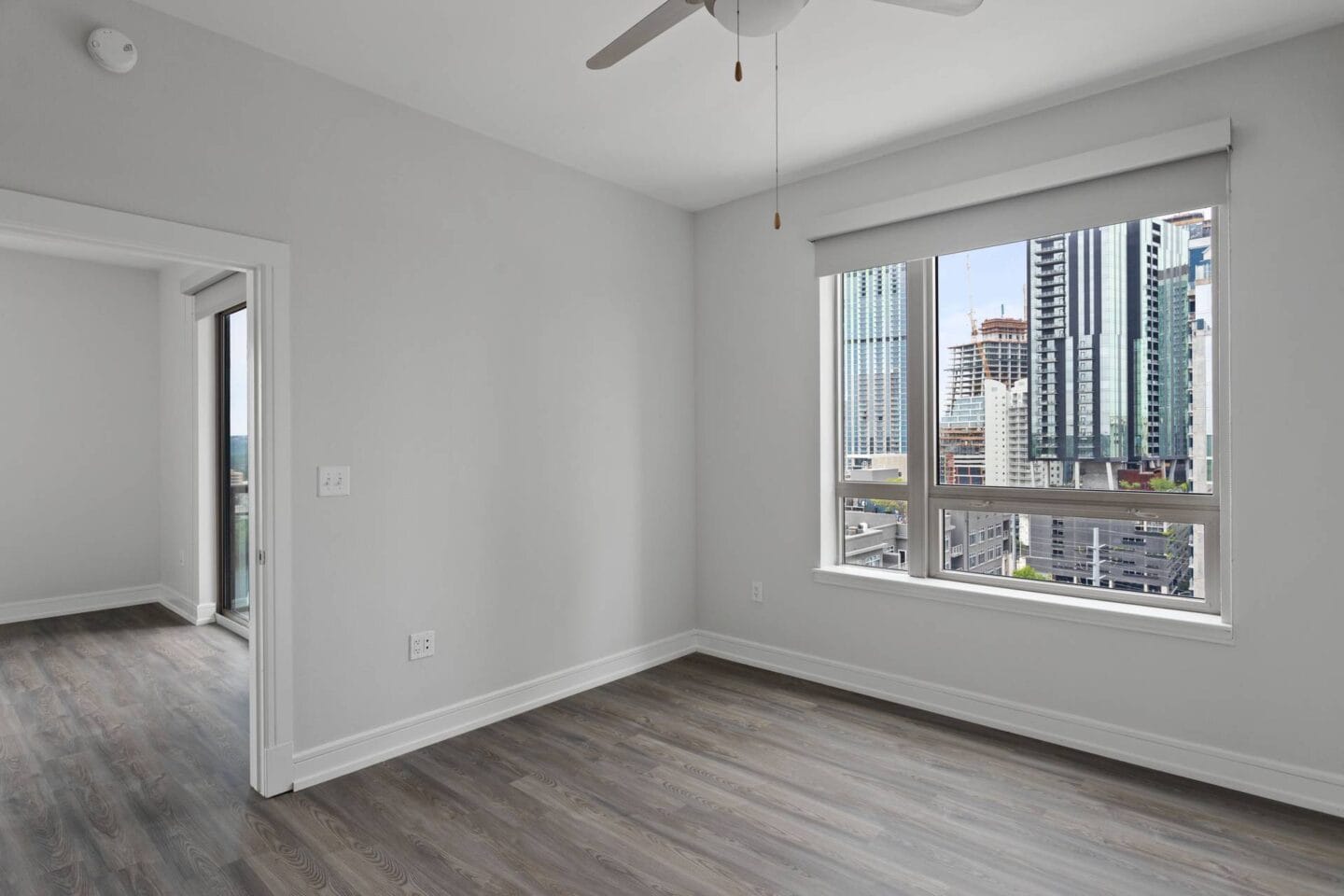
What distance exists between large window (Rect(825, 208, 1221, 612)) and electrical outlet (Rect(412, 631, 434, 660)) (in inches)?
84.1

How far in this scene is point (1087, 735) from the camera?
9.75ft

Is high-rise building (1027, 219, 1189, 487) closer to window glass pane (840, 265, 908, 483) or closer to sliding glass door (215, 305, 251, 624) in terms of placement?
window glass pane (840, 265, 908, 483)

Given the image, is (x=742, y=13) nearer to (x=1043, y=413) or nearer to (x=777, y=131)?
(x=777, y=131)

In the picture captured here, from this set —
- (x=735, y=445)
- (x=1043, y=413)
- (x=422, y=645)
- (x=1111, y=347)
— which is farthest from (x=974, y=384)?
(x=422, y=645)

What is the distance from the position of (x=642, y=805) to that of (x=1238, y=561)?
234 cm

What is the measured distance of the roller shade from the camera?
269 cm

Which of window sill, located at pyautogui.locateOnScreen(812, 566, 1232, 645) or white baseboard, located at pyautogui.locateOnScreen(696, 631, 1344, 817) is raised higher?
window sill, located at pyautogui.locateOnScreen(812, 566, 1232, 645)

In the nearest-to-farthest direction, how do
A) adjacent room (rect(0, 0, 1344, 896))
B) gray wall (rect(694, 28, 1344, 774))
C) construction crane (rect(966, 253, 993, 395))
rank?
1. adjacent room (rect(0, 0, 1344, 896))
2. gray wall (rect(694, 28, 1344, 774))
3. construction crane (rect(966, 253, 993, 395))

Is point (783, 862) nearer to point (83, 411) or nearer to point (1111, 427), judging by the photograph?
point (1111, 427)

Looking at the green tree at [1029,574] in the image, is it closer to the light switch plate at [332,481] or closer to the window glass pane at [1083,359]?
the window glass pane at [1083,359]

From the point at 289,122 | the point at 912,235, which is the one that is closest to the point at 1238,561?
the point at 912,235

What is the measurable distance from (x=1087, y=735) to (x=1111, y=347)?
5.26 ft

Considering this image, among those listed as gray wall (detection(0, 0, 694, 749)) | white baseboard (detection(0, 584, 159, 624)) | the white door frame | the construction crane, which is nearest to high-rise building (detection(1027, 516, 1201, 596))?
the construction crane

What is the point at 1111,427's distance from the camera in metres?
3.03
